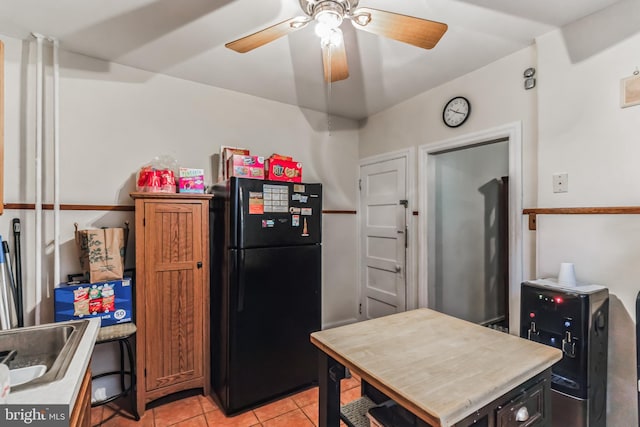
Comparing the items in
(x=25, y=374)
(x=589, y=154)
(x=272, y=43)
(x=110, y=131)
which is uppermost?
(x=272, y=43)

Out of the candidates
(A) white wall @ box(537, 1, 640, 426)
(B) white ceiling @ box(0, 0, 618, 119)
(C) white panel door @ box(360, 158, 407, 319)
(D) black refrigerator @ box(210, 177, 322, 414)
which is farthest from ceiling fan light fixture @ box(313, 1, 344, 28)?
(C) white panel door @ box(360, 158, 407, 319)

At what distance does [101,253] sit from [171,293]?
0.51 metres

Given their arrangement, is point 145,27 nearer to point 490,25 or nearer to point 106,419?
point 490,25

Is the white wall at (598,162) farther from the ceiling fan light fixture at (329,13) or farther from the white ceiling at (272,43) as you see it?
the ceiling fan light fixture at (329,13)

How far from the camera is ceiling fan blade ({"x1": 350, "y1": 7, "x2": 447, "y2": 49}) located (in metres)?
1.31

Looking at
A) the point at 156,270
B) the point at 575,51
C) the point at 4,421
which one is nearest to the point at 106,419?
the point at 156,270

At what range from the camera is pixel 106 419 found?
203cm

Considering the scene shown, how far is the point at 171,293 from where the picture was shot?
217 centimetres

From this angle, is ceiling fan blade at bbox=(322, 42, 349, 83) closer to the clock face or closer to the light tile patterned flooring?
the clock face

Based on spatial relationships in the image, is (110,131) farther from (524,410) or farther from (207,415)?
(524,410)

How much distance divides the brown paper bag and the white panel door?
2.35 meters

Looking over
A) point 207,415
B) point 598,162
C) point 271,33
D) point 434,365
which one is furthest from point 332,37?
point 207,415

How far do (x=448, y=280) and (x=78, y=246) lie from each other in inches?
127

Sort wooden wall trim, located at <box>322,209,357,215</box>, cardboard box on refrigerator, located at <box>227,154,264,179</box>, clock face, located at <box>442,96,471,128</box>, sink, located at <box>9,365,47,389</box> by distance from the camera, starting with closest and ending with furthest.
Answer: sink, located at <box>9,365,47,389</box> → cardboard box on refrigerator, located at <box>227,154,264,179</box> → clock face, located at <box>442,96,471,128</box> → wooden wall trim, located at <box>322,209,357,215</box>
